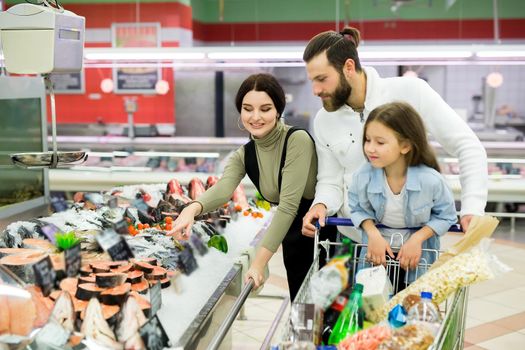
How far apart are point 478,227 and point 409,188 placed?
0.97 feet

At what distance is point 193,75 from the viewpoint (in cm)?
1155

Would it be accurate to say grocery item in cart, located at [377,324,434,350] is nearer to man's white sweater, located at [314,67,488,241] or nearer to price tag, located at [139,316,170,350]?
price tag, located at [139,316,170,350]

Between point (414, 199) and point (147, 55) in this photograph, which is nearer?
point (414, 199)

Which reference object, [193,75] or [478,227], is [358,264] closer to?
[478,227]

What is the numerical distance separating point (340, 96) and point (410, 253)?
667 millimetres

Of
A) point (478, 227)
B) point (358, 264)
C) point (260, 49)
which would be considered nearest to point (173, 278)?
point (358, 264)

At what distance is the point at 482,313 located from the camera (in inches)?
193

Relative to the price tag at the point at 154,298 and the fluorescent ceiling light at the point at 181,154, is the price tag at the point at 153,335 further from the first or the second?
the fluorescent ceiling light at the point at 181,154

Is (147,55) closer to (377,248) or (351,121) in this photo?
(351,121)

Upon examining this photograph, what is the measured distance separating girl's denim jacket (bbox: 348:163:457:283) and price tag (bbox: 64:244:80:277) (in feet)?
3.32

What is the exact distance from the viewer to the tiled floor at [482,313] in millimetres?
4312

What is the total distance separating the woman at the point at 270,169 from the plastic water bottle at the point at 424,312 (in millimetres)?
730

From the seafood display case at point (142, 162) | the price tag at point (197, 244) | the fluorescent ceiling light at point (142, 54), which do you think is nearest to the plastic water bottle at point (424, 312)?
the price tag at point (197, 244)

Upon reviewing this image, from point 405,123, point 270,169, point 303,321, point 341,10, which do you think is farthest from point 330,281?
point 341,10
